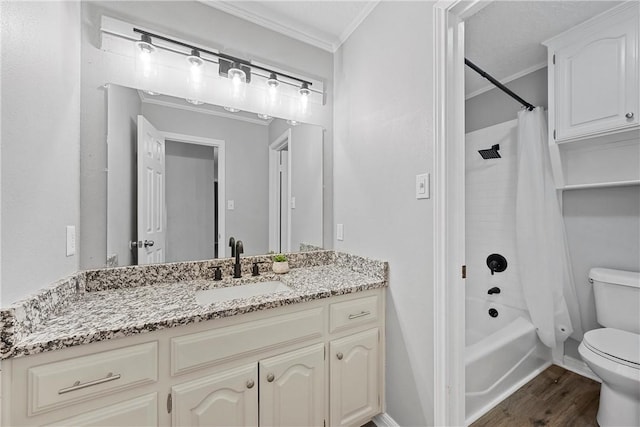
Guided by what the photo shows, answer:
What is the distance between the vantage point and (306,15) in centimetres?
166

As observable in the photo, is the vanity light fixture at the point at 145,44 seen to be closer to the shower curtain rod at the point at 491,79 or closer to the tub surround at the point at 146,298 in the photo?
the tub surround at the point at 146,298

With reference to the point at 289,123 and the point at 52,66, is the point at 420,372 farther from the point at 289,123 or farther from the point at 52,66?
the point at 52,66

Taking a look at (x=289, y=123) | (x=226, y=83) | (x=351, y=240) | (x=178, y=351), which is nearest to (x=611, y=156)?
(x=351, y=240)

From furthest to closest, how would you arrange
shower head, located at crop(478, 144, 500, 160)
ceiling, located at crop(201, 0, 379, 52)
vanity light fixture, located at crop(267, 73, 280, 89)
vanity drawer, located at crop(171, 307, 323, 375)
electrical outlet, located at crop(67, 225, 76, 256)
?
shower head, located at crop(478, 144, 500, 160), vanity light fixture, located at crop(267, 73, 280, 89), ceiling, located at crop(201, 0, 379, 52), electrical outlet, located at crop(67, 225, 76, 256), vanity drawer, located at crop(171, 307, 323, 375)

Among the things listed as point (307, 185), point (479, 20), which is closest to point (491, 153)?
point (479, 20)

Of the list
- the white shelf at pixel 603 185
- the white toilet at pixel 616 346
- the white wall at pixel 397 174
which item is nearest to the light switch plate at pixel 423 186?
the white wall at pixel 397 174

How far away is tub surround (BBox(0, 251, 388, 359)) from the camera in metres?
0.77

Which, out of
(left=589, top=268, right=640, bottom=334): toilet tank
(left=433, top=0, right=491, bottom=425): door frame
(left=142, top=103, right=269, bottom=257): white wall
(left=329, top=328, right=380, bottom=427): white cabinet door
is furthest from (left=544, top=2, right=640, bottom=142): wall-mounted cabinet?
(left=142, top=103, right=269, bottom=257): white wall

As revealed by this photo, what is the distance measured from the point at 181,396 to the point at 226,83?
1591mm

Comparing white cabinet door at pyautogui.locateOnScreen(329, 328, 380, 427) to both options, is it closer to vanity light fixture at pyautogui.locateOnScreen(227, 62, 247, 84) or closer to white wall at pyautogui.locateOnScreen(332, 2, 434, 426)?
white wall at pyautogui.locateOnScreen(332, 2, 434, 426)

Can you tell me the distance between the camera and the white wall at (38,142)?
2.49 feet

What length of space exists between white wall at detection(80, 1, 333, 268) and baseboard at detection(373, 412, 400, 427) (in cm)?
166

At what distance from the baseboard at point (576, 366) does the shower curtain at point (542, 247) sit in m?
0.18

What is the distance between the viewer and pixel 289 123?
181 cm
